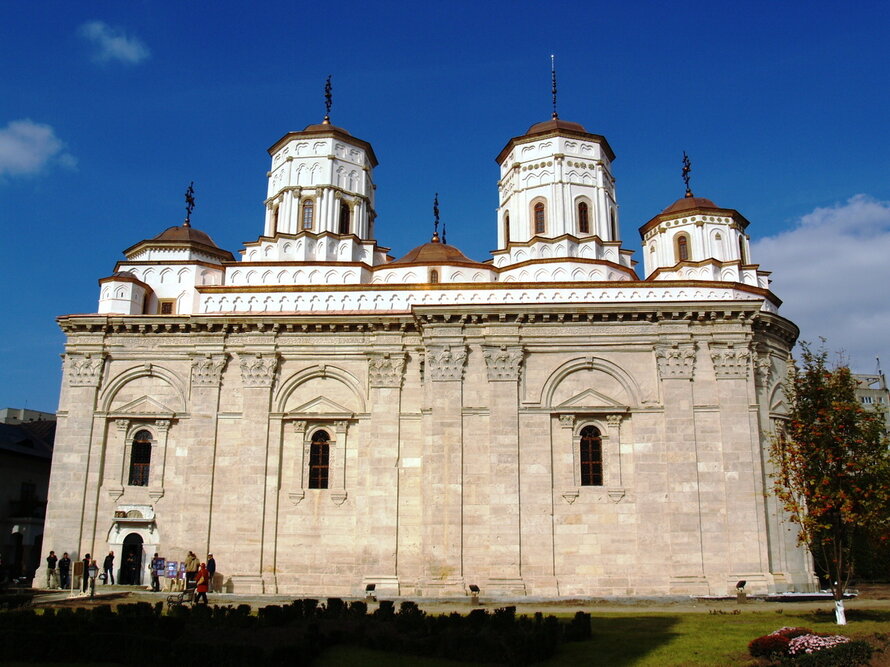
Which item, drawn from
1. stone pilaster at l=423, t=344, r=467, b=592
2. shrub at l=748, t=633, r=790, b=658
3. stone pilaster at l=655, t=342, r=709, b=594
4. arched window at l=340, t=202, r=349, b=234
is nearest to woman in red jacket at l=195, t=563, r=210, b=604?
stone pilaster at l=423, t=344, r=467, b=592

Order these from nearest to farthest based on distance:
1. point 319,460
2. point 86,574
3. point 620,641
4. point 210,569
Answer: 1. point 620,641
2. point 210,569
3. point 86,574
4. point 319,460

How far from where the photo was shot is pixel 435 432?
25016 millimetres

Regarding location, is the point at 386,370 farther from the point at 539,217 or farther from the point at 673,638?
the point at 673,638

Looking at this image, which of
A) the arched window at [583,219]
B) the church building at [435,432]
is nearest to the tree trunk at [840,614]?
the church building at [435,432]

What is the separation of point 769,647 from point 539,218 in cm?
2086

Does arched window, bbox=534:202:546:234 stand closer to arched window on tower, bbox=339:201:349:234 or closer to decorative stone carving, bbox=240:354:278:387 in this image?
arched window on tower, bbox=339:201:349:234

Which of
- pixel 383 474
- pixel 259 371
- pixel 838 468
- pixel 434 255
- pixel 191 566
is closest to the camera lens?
pixel 838 468

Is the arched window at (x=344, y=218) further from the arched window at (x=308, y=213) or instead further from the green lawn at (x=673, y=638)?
the green lawn at (x=673, y=638)

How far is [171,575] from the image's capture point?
24.9m

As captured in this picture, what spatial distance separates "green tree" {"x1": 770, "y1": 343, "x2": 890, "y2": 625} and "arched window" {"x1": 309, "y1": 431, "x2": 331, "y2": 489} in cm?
1368

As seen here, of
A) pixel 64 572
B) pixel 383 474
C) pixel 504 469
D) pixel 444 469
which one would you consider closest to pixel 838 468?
pixel 504 469

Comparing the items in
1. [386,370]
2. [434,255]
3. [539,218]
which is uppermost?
[539,218]

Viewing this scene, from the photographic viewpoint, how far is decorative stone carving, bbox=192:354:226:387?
89.3 feet

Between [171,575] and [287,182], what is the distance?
15639 mm
